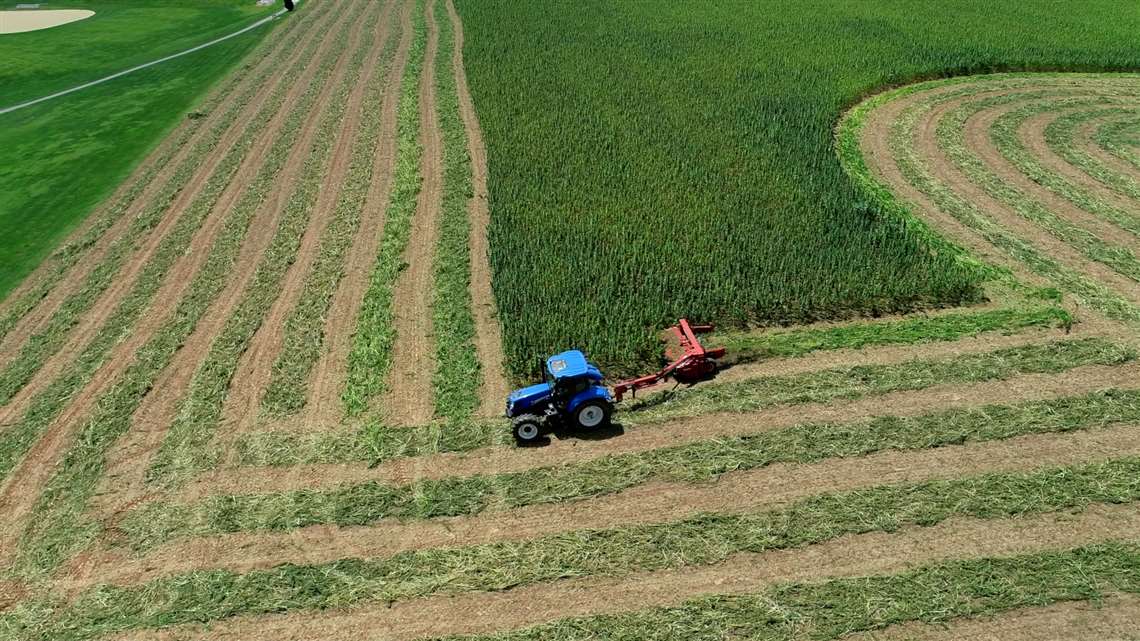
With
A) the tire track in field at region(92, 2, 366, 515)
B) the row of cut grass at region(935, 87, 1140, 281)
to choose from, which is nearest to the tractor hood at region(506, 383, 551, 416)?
the tire track in field at region(92, 2, 366, 515)

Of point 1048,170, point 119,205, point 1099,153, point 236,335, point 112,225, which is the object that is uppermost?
point 119,205

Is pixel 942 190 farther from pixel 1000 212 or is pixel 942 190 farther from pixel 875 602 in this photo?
pixel 875 602

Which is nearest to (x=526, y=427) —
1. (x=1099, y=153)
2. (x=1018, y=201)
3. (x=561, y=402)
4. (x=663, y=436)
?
(x=561, y=402)

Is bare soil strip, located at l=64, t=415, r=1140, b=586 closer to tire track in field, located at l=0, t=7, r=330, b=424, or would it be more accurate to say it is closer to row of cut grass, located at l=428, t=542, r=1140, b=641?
row of cut grass, located at l=428, t=542, r=1140, b=641

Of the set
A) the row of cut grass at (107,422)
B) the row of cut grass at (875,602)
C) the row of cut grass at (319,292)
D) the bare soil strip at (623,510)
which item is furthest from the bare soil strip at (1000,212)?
the row of cut grass at (107,422)

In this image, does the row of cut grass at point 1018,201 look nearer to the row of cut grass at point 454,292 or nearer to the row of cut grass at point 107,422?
the row of cut grass at point 454,292

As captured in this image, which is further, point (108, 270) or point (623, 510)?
point (108, 270)
